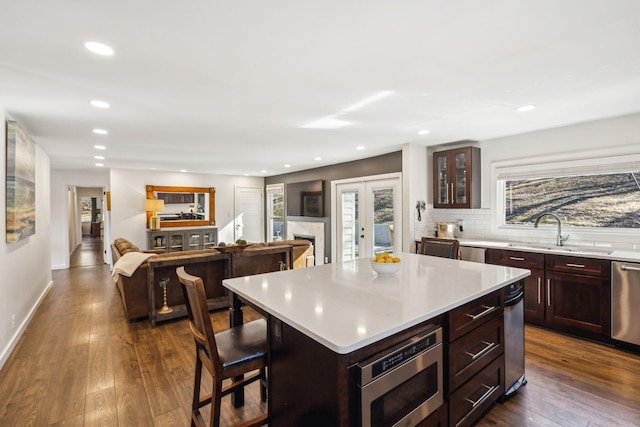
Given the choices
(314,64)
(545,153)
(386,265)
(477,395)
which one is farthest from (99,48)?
(545,153)

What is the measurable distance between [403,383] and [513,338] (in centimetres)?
127

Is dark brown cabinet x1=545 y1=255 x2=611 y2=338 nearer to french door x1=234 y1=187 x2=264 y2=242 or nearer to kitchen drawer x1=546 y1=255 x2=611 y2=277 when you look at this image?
kitchen drawer x1=546 y1=255 x2=611 y2=277

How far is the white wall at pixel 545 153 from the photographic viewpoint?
3.37m

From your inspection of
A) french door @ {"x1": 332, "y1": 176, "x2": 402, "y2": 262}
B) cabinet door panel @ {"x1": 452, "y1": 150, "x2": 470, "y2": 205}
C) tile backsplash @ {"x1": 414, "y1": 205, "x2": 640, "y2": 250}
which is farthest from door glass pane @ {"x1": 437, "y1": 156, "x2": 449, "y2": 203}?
french door @ {"x1": 332, "y1": 176, "x2": 402, "y2": 262}

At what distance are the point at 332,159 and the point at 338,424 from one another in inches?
202

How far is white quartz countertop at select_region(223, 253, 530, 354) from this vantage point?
1314 mm

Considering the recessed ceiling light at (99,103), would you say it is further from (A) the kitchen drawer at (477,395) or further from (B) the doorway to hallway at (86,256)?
(B) the doorway to hallway at (86,256)

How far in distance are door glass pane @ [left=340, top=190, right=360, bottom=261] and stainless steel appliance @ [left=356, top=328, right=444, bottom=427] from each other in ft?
14.5

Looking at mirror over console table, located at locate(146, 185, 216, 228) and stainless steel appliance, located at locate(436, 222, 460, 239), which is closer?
stainless steel appliance, located at locate(436, 222, 460, 239)

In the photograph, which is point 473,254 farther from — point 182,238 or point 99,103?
point 182,238

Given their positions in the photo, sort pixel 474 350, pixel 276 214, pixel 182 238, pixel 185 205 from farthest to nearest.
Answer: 1. pixel 276 214
2. pixel 185 205
3. pixel 182 238
4. pixel 474 350

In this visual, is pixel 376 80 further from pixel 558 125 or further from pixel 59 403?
pixel 59 403

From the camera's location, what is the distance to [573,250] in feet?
11.4

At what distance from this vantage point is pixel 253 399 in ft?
7.43
